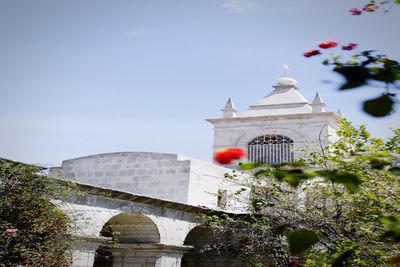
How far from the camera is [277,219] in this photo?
30.5 feet

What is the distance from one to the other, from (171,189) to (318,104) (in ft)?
38.2

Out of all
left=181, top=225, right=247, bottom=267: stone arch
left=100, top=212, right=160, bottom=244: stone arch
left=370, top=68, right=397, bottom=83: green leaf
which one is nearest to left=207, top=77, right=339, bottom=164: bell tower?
left=181, top=225, right=247, bottom=267: stone arch

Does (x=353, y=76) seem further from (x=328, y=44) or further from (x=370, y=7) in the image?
(x=370, y=7)

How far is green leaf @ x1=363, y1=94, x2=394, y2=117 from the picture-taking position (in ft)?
4.13

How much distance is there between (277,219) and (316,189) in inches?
40.5

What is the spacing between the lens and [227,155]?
1665mm

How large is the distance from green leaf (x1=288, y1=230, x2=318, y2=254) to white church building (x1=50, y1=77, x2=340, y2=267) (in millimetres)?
7277

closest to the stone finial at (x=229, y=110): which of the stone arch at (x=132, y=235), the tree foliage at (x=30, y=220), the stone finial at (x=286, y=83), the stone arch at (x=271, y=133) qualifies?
the stone arch at (x=271, y=133)

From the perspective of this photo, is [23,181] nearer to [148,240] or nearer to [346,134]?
[148,240]

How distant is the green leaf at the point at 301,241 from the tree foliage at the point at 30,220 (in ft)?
25.4

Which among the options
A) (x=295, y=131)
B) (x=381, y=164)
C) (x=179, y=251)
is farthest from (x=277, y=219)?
(x=295, y=131)

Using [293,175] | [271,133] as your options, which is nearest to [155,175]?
[271,133]

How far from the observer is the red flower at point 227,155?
165cm

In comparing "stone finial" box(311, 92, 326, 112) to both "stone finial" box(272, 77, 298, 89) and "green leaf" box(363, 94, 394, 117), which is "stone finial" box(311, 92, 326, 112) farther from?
"green leaf" box(363, 94, 394, 117)
